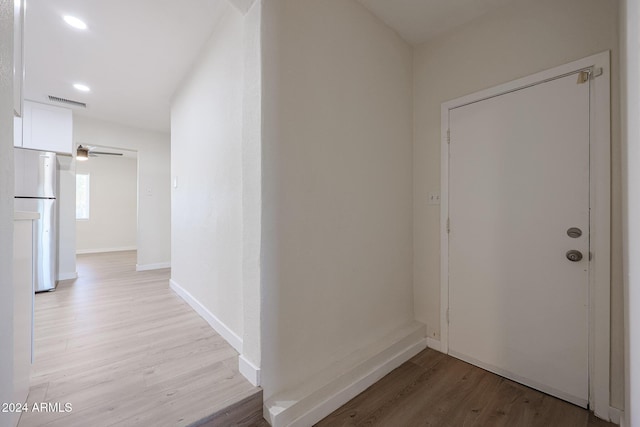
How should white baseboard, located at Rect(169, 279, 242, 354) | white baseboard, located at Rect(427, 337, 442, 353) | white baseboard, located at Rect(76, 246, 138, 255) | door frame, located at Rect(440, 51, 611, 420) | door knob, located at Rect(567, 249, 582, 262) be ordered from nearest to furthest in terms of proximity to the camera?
door frame, located at Rect(440, 51, 611, 420) < door knob, located at Rect(567, 249, 582, 262) < white baseboard, located at Rect(169, 279, 242, 354) < white baseboard, located at Rect(427, 337, 442, 353) < white baseboard, located at Rect(76, 246, 138, 255)

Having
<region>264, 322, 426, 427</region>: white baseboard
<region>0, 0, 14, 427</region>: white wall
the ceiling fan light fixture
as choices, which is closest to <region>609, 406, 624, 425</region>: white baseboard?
<region>264, 322, 426, 427</region>: white baseboard

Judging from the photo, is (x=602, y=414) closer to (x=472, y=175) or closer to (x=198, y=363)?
(x=472, y=175)

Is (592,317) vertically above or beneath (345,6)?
beneath

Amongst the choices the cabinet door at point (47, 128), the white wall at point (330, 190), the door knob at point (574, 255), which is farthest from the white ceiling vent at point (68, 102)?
the door knob at point (574, 255)

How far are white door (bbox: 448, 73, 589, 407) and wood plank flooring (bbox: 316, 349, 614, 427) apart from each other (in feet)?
0.41

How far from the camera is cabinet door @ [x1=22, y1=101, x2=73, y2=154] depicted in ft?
11.2

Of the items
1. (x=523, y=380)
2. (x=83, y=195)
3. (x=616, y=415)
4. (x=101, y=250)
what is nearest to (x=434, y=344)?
(x=523, y=380)

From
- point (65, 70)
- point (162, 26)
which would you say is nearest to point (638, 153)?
point (162, 26)

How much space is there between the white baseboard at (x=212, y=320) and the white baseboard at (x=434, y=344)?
1.61 m

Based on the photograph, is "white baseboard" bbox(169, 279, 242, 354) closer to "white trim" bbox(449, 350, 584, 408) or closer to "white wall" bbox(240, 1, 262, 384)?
"white wall" bbox(240, 1, 262, 384)

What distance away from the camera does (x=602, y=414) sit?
149 centimetres

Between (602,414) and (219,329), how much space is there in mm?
2514

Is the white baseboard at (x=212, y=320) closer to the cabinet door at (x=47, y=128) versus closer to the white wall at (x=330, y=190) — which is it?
the white wall at (x=330, y=190)

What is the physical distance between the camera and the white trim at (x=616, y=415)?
4.71ft
